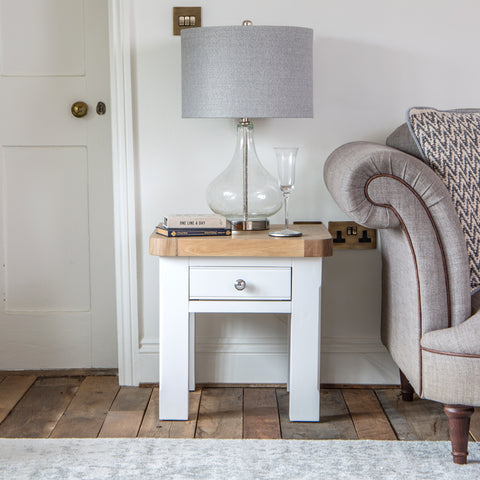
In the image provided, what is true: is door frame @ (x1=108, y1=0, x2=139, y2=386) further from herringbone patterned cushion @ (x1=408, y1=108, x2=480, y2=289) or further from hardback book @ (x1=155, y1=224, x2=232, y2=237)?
herringbone patterned cushion @ (x1=408, y1=108, x2=480, y2=289)

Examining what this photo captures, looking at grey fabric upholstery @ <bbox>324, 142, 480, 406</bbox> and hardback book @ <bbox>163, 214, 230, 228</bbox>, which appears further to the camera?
hardback book @ <bbox>163, 214, 230, 228</bbox>

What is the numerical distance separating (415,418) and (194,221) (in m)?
0.89

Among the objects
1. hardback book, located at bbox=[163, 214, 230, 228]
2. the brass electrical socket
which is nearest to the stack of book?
hardback book, located at bbox=[163, 214, 230, 228]

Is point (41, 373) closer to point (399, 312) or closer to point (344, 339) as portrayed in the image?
point (344, 339)

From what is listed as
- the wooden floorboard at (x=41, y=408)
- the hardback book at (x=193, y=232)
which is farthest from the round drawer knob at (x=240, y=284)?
the wooden floorboard at (x=41, y=408)

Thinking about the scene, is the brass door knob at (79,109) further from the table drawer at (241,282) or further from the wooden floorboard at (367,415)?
the wooden floorboard at (367,415)

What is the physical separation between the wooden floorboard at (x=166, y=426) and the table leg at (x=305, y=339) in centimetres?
30

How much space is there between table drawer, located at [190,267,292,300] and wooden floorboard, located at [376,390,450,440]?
0.52 metres

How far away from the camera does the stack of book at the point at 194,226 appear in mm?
1785

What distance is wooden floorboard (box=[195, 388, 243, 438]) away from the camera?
1.82 metres

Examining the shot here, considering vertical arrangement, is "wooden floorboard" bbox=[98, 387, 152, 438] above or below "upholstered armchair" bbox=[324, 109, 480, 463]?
→ below

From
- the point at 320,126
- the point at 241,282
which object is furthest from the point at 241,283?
the point at 320,126

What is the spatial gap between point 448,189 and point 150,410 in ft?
3.64

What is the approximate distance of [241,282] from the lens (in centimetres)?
180
